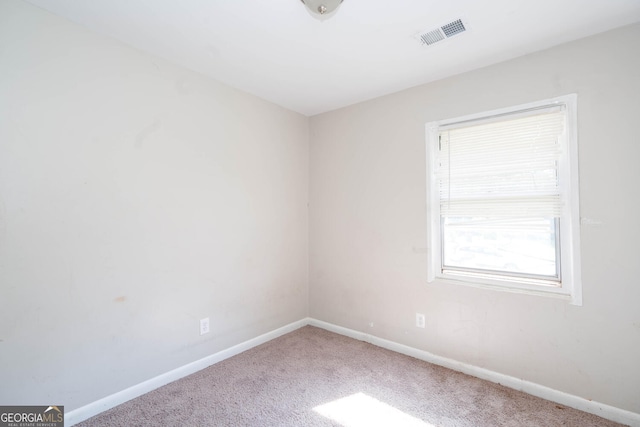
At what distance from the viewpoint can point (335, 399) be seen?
80.4 inches

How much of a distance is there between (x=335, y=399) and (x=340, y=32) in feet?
8.18

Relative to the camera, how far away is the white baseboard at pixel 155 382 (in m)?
1.80

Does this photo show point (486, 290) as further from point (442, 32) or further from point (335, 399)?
point (442, 32)

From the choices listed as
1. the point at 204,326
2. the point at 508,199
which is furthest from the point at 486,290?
the point at 204,326

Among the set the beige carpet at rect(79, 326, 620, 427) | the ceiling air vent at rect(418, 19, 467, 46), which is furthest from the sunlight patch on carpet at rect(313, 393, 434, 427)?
the ceiling air vent at rect(418, 19, 467, 46)

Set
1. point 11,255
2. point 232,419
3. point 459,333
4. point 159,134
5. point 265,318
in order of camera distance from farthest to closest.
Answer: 1. point 265,318
2. point 459,333
3. point 159,134
4. point 232,419
5. point 11,255

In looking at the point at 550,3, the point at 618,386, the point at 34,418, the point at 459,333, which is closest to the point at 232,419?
the point at 34,418

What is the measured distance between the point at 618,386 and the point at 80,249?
3493 mm

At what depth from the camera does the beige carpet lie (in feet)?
5.98

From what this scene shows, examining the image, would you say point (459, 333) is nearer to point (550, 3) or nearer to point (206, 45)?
point (550, 3)

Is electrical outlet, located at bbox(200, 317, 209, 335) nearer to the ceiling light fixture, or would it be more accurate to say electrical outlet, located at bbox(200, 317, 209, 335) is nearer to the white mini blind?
the white mini blind

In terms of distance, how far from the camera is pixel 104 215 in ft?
6.34

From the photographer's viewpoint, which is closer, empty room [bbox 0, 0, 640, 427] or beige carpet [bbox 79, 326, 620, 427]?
empty room [bbox 0, 0, 640, 427]

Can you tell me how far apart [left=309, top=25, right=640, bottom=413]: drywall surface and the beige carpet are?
0.25m
